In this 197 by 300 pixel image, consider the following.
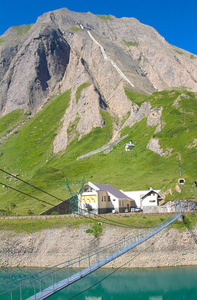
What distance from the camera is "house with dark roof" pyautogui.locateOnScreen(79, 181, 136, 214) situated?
64.4 m

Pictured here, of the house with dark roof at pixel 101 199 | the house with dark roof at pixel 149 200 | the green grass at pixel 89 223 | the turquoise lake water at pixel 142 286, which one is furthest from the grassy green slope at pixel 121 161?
the turquoise lake water at pixel 142 286

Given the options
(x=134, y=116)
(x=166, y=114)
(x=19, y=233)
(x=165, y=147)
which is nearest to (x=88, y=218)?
(x=19, y=233)

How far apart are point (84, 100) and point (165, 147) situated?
8133 cm

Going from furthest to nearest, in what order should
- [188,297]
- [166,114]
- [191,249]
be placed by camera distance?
1. [166,114]
2. [191,249]
3. [188,297]

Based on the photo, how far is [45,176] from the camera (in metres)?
108

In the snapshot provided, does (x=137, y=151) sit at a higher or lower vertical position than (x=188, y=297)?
higher

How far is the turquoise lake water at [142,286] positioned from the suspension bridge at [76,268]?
193 cm

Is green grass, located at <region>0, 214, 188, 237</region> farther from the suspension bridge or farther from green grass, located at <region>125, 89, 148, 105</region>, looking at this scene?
green grass, located at <region>125, 89, 148, 105</region>

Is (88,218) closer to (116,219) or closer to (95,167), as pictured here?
(116,219)

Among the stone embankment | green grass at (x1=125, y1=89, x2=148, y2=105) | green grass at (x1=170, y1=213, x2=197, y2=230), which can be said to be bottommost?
the stone embankment

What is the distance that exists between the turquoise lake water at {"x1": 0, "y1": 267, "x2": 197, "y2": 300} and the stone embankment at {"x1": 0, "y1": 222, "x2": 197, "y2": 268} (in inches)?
71.2

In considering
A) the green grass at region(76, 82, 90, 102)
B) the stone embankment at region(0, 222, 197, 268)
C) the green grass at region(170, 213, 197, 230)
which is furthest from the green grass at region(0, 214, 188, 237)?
the green grass at region(76, 82, 90, 102)

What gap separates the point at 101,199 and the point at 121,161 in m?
52.3

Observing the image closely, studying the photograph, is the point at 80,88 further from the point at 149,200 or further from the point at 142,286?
the point at 142,286
